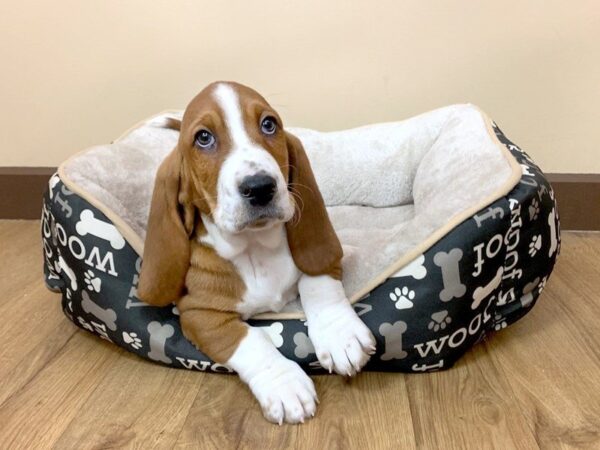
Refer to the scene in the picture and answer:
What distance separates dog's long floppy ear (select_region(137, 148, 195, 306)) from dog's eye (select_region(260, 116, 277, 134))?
0.20 m

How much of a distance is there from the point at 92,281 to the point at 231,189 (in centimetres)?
57

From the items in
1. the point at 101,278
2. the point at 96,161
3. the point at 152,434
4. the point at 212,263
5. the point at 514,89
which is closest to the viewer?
the point at 152,434

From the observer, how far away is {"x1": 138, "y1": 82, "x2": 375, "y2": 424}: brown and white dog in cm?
133

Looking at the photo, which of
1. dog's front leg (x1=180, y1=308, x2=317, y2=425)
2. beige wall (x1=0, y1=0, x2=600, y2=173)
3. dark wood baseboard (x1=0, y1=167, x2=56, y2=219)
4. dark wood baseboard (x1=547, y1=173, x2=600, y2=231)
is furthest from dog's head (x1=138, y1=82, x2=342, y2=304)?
dark wood baseboard (x1=0, y1=167, x2=56, y2=219)

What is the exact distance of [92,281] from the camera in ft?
5.32

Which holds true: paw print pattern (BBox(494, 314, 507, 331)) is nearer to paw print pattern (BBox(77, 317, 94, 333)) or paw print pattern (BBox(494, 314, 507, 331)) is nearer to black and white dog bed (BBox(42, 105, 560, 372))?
black and white dog bed (BBox(42, 105, 560, 372))

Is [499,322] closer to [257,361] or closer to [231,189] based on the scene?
[257,361]

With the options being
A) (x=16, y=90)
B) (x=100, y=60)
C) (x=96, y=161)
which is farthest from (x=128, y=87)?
(x=96, y=161)

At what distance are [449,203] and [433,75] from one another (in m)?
1.02

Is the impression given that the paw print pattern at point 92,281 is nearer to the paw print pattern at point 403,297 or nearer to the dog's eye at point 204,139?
the dog's eye at point 204,139

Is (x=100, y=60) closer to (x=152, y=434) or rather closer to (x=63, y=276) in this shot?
(x=63, y=276)

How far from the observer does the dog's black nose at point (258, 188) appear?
1248 millimetres

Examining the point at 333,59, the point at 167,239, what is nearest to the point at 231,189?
the point at 167,239

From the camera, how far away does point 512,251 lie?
153 centimetres
